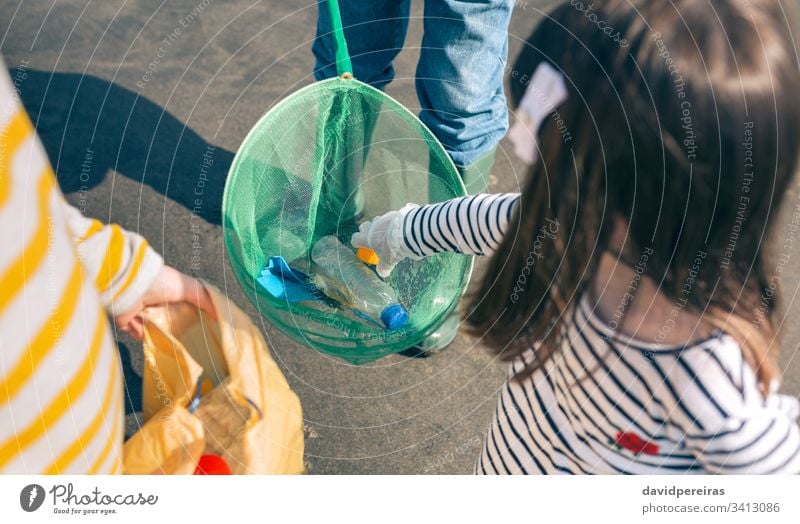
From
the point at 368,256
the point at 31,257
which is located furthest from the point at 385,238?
the point at 31,257

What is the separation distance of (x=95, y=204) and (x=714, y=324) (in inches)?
48.5

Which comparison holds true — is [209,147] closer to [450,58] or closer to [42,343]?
[450,58]

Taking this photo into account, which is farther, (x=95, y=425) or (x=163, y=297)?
(x=163, y=297)

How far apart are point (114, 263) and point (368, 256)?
1.48 feet

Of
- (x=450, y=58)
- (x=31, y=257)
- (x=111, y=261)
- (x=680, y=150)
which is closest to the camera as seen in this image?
(x=31, y=257)

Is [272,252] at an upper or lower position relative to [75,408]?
lower

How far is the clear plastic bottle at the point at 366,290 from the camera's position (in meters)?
1.27

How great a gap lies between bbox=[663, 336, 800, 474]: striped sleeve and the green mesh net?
0.53 metres

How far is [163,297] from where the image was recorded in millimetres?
979

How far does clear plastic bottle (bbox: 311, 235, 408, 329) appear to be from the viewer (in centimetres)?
127

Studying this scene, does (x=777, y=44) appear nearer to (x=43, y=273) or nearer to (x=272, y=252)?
(x=43, y=273)
